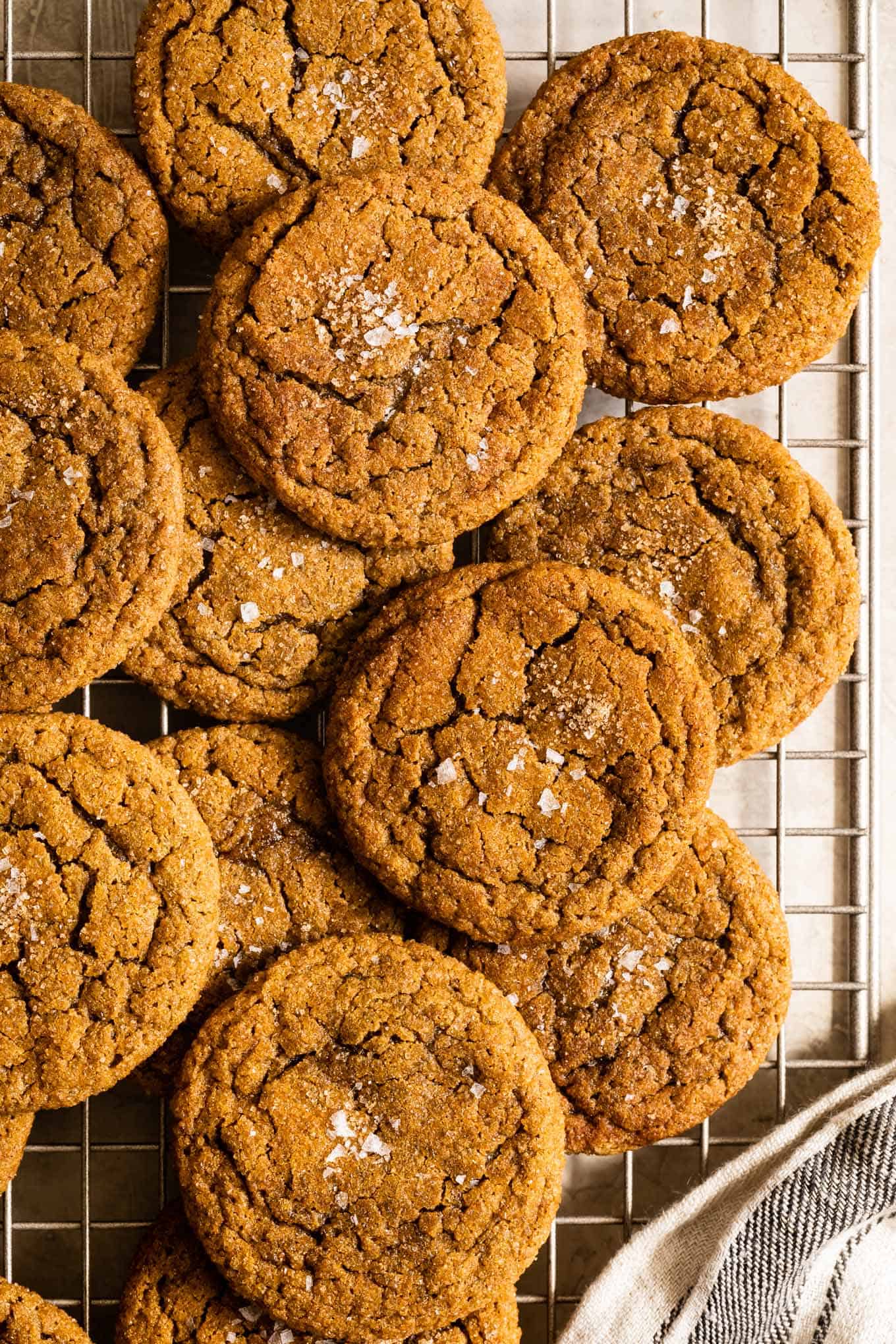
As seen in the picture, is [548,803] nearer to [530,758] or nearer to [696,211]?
[530,758]

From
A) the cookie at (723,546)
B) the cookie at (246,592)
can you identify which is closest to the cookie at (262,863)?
the cookie at (246,592)

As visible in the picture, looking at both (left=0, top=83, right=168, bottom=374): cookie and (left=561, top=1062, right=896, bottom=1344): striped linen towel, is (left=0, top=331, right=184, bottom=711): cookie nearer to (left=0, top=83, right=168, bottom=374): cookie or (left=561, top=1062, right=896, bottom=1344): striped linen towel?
(left=0, top=83, right=168, bottom=374): cookie

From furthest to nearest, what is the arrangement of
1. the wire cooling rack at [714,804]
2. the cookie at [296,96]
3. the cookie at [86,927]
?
1. the wire cooling rack at [714,804]
2. the cookie at [296,96]
3. the cookie at [86,927]

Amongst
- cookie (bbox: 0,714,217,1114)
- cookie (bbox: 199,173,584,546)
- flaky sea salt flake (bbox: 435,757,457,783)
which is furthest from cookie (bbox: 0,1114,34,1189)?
cookie (bbox: 199,173,584,546)

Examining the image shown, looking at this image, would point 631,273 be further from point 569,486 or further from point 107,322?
point 107,322

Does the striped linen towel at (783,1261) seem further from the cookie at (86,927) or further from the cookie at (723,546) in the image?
the cookie at (86,927)

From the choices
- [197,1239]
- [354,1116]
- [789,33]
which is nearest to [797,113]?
[789,33]
